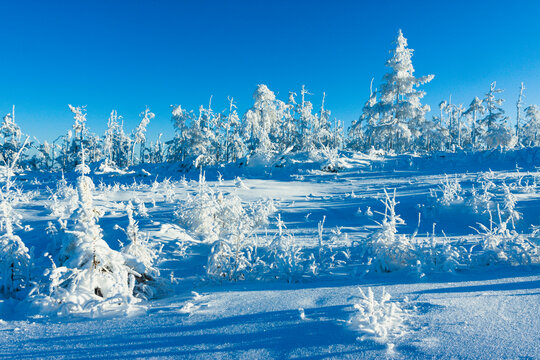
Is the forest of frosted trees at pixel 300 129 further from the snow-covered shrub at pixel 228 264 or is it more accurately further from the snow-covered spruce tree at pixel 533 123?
the snow-covered shrub at pixel 228 264

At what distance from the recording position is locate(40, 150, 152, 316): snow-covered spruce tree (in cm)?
334

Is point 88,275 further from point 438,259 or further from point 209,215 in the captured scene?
point 438,259

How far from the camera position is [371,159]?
19.3m

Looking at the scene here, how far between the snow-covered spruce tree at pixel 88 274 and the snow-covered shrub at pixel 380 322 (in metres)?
2.40

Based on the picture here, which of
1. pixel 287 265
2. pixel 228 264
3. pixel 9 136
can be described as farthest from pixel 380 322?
pixel 9 136

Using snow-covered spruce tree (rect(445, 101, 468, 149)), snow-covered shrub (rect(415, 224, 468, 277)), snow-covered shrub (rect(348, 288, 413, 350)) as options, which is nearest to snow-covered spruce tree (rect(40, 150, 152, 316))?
snow-covered shrub (rect(348, 288, 413, 350))

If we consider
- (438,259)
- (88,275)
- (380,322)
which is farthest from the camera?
(438,259)

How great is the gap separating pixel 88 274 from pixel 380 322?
3327 millimetres

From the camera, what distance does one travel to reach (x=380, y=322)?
8.40 ft

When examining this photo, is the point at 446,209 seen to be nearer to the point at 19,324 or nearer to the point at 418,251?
the point at 418,251

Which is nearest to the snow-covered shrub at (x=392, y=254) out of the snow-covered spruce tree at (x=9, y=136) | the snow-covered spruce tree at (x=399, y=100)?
the snow-covered spruce tree at (x=399, y=100)

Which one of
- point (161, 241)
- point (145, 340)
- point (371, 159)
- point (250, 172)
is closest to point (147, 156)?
point (250, 172)

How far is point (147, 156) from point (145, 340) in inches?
2535

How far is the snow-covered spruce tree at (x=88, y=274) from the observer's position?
132 inches
